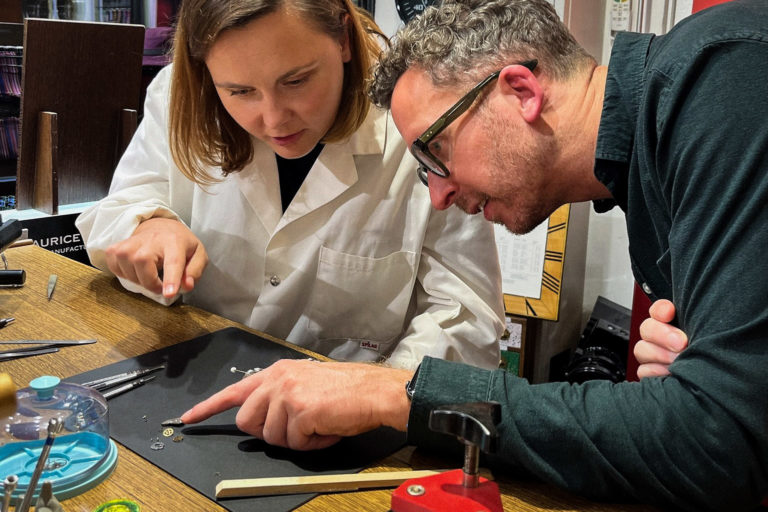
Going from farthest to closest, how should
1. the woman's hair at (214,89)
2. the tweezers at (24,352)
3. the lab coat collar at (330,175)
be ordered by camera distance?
the lab coat collar at (330,175) < the woman's hair at (214,89) < the tweezers at (24,352)

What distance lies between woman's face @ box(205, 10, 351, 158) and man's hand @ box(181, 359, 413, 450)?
629mm

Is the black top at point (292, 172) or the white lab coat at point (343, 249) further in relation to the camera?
the black top at point (292, 172)

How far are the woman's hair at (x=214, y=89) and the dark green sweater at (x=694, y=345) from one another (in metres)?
0.74

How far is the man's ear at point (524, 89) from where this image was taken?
1115mm

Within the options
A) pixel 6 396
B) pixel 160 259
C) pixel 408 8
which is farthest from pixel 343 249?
pixel 408 8

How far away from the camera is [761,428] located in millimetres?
794

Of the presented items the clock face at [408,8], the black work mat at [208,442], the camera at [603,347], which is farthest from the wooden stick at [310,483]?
the clock face at [408,8]

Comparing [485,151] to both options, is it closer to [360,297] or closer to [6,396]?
[360,297]

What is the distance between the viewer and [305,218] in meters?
1.67

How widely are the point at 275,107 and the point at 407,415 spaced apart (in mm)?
730

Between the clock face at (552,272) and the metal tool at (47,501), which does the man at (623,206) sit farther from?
the clock face at (552,272)

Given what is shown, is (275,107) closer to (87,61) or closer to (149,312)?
(149,312)

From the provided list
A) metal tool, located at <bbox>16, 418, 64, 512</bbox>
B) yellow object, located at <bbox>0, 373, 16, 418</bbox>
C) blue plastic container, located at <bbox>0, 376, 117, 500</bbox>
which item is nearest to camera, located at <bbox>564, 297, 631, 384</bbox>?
blue plastic container, located at <bbox>0, 376, 117, 500</bbox>

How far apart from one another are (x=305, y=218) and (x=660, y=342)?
901 millimetres
